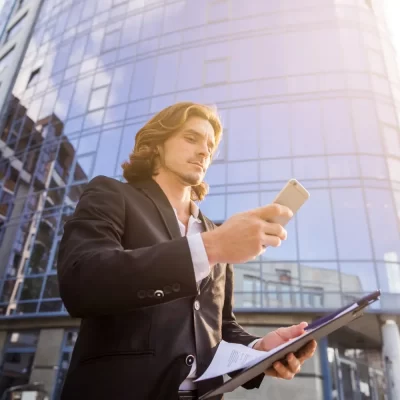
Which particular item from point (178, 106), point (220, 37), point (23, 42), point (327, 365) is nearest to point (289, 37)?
point (220, 37)

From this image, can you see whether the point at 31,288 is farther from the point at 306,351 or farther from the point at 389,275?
the point at 306,351

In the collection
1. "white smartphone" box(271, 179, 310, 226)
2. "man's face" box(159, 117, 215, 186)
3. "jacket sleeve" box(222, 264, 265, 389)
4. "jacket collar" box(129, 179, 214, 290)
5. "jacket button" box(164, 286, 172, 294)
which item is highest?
"man's face" box(159, 117, 215, 186)

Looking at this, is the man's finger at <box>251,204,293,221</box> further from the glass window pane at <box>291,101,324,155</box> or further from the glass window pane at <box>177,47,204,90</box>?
the glass window pane at <box>177,47,204,90</box>

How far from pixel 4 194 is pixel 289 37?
13.3 m

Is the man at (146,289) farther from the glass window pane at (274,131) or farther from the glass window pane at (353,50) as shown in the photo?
the glass window pane at (353,50)

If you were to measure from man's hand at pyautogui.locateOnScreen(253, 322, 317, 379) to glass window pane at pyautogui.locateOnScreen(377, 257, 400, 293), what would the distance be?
8553 millimetres

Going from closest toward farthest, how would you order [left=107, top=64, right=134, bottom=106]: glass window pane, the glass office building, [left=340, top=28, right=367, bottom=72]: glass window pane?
1. the glass office building
2. [left=340, top=28, right=367, bottom=72]: glass window pane
3. [left=107, top=64, right=134, bottom=106]: glass window pane

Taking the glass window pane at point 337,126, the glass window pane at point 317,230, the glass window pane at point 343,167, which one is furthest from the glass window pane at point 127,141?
the glass window pane at point 343,167

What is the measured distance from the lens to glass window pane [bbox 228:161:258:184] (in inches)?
435


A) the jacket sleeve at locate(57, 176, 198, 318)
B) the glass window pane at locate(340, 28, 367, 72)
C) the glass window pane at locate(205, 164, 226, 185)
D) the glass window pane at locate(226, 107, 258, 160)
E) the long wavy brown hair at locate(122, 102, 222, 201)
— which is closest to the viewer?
the jacket sleeve at locate(57, 176, 198, 318)

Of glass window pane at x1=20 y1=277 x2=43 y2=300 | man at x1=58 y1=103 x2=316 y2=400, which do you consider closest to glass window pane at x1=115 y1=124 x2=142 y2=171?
glass window pane at x1=20 y1=277 x2=43 y2=300

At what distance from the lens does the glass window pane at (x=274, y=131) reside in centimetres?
1112

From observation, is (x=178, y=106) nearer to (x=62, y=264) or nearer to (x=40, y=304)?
(x=62, y=264)

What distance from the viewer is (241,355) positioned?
120 cm
